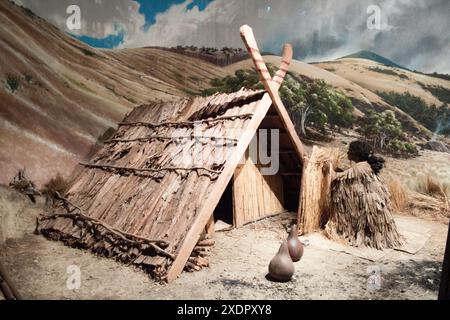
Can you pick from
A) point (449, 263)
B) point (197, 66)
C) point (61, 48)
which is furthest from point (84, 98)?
point (449, 263)

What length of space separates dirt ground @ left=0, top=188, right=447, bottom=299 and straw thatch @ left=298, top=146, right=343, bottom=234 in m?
0.65

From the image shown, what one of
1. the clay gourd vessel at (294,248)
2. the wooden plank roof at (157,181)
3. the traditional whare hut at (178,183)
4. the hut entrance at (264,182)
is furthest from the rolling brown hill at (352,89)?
the clay gourd vessel at (294,248)

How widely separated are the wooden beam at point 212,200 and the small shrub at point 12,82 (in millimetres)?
5377

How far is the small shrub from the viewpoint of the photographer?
7082 millimetres

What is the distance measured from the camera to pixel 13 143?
6750 millimetres

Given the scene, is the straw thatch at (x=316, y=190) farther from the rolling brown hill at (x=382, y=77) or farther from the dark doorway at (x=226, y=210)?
the rolling brown hill at (x=382, y=77)

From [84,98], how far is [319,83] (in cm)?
697

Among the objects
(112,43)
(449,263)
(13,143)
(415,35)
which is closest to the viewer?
(449,263)

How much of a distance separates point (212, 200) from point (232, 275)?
3.12 feet

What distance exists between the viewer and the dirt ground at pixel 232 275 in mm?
3688

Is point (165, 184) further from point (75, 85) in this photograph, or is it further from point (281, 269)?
point (75, 85)

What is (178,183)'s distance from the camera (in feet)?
15.6

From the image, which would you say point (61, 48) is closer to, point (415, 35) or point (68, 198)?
point (68, 198)

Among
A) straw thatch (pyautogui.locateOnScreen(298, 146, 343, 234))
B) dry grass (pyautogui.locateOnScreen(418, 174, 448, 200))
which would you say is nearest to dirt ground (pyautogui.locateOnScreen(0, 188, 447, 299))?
straw thatch (pyautogui.locateOnScreen(298, 146, 343, 234))
